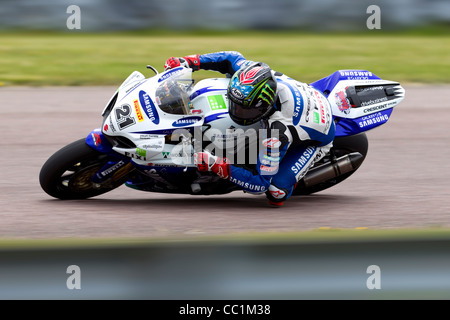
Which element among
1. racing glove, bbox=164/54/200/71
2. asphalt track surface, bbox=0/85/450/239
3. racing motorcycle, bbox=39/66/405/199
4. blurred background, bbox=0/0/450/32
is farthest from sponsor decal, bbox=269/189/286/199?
blurred background, bbox=0/0/450/32

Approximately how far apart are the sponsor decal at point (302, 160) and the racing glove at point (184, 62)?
1.11 metres

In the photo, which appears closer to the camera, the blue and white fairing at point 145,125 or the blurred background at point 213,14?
the blue and white fairing at point 145,125

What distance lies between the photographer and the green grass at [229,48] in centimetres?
1308

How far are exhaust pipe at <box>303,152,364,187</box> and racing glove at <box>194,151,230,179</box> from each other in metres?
0.98

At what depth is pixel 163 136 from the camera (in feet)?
19.2

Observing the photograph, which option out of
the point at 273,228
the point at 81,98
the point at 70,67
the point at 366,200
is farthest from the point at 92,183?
the point at 70,67

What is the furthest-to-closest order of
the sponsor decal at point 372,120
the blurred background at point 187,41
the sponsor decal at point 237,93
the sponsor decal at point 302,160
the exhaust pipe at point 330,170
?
the blurred background at point 187,41
the exhaust pipe at point 330,170
the sponsor decal at point 372,120
the sponsor decal at point 302,160
the sponsor decal at point 237,93

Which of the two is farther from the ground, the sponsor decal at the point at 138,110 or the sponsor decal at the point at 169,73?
the sponsor decal at the point at 169,73

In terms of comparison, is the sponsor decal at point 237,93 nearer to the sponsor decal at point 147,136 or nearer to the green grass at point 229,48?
the sponsor decal at point 147,136

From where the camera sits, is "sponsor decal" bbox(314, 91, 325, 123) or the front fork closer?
the front fork

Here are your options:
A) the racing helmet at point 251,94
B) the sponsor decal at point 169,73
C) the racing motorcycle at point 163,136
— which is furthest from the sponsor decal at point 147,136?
the racing helmet at point 251,94

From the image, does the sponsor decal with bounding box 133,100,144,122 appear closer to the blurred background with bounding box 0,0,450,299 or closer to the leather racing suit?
the leather racing suit

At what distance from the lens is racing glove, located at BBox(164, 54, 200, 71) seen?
20.1 feet
